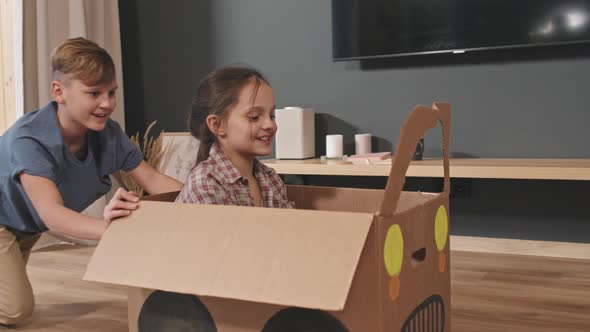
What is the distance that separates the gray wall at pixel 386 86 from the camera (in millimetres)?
2645

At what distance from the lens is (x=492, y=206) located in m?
2.77

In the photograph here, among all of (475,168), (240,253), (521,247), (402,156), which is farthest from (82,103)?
(521,247)

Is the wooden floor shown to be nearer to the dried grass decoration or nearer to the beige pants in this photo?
the beige pants

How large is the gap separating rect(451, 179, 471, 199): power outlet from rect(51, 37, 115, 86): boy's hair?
5.44 feet

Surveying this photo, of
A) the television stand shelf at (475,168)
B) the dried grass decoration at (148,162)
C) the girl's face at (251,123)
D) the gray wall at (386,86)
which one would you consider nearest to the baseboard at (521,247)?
the gray wall at (386,86)

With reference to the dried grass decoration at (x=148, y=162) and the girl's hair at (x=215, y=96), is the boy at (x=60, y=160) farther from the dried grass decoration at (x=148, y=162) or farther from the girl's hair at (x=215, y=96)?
the dried grass decoration at (x=148, y=162)

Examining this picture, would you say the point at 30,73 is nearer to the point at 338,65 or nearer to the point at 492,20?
the point at 338,65

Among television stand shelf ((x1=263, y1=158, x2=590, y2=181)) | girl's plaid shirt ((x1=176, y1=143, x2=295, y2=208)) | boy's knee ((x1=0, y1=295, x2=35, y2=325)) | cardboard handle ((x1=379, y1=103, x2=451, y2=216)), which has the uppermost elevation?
cardboard handle ((x1=379, y1=103, x2=451, y2=216))

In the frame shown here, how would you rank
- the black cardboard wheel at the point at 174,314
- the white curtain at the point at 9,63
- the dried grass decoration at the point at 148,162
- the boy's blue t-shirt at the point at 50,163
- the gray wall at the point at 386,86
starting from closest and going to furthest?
the black cardboard wheel at the point at 174,314 → the boy's blue t-shirt at the point at 50,163 → the gray wall at the point at 386,86 → the white curtain at the point at 9,63 → the dried grass decoration at the point at 148,162

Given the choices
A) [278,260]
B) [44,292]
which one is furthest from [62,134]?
[278,260]

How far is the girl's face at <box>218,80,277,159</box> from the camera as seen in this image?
4.79 feet

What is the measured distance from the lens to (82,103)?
1674 millimetres

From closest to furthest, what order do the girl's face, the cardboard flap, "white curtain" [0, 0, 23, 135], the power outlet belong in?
the cardboard flap → the girl's face → the power outlet → "white curtain" [0, 0, 23, 135]

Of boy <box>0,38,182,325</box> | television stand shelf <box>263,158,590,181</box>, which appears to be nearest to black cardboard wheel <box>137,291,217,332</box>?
boy <box>0,38,182,325</box>
